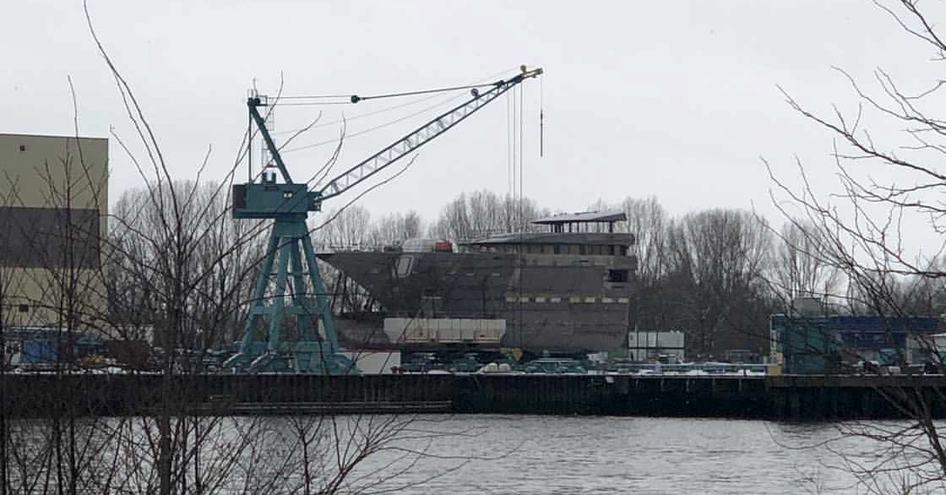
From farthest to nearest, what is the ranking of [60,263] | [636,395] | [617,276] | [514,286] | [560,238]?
1. [617,276]
2. [560,238]
3. [514,286]
4. [636,395]
5. [60,263]

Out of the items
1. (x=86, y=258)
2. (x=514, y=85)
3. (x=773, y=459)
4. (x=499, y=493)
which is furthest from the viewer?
(x=514, y=85)

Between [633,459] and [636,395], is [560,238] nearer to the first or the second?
[636,395]

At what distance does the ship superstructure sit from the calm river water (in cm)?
2343

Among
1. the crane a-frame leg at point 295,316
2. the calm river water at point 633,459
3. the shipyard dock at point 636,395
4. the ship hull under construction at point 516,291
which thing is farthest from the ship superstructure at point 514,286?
the calm river water at point 633,459

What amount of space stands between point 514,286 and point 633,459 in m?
44.0

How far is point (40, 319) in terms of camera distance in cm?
802

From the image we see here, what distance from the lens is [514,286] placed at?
81.8 metres

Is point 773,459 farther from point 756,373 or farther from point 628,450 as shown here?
point 756,373

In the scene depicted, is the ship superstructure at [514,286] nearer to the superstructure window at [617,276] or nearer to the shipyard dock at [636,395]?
the superstructure window at [617,276]

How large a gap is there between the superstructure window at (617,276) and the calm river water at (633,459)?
98.6 ft

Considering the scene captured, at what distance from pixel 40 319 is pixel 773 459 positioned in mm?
32144

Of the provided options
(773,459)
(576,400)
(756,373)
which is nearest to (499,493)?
(773,459)

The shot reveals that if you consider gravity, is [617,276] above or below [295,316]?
above

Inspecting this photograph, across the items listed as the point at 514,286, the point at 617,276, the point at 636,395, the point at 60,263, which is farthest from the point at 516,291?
the point at 60,263
